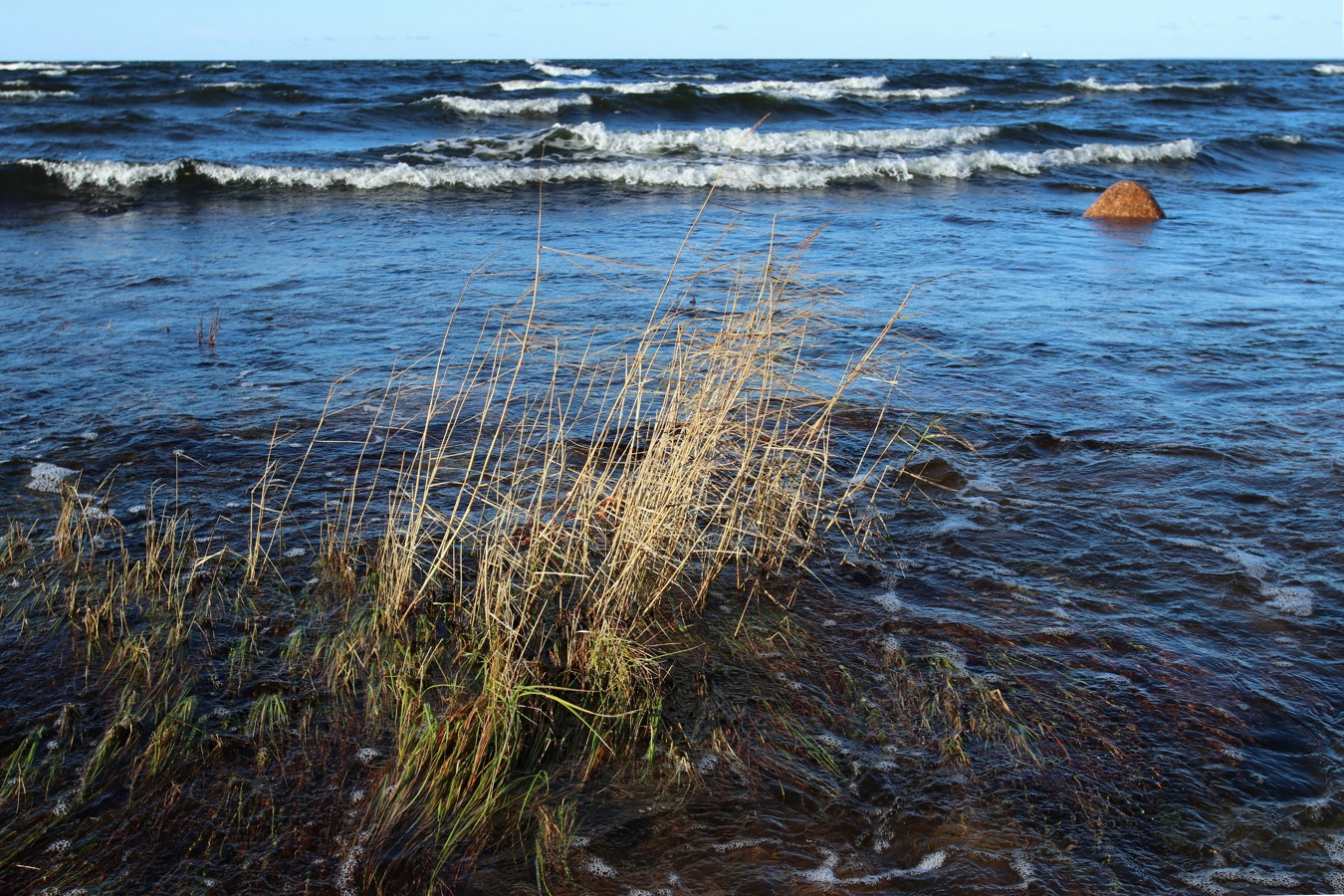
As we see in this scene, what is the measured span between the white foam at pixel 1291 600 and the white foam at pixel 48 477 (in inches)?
229

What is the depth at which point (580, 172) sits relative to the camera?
16.1 m

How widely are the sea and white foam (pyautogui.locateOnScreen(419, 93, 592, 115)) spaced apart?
642 cm

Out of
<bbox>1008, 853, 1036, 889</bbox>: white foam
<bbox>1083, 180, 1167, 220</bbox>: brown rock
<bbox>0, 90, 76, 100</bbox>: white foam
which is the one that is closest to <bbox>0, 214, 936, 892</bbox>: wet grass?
<bbox>1008, 853, 1036, 889</bbox>: white foam

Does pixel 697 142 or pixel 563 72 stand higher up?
pixel 563 72

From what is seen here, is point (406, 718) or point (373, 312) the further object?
point (373, 312)

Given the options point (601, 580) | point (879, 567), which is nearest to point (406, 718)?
point (601, 580)

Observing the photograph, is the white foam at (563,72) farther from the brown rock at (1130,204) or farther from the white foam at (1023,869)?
the white foam at (1023,869)

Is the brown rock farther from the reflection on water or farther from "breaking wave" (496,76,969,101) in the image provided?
"breaking wave" (496,76,969,101)

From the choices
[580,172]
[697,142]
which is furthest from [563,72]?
[580,172]

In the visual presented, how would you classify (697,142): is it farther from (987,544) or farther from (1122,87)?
(1122,87)

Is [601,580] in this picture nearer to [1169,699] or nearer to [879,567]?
[879,567]

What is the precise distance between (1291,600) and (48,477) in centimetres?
606

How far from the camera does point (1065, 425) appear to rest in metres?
6.08

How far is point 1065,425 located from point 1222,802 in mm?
3381
